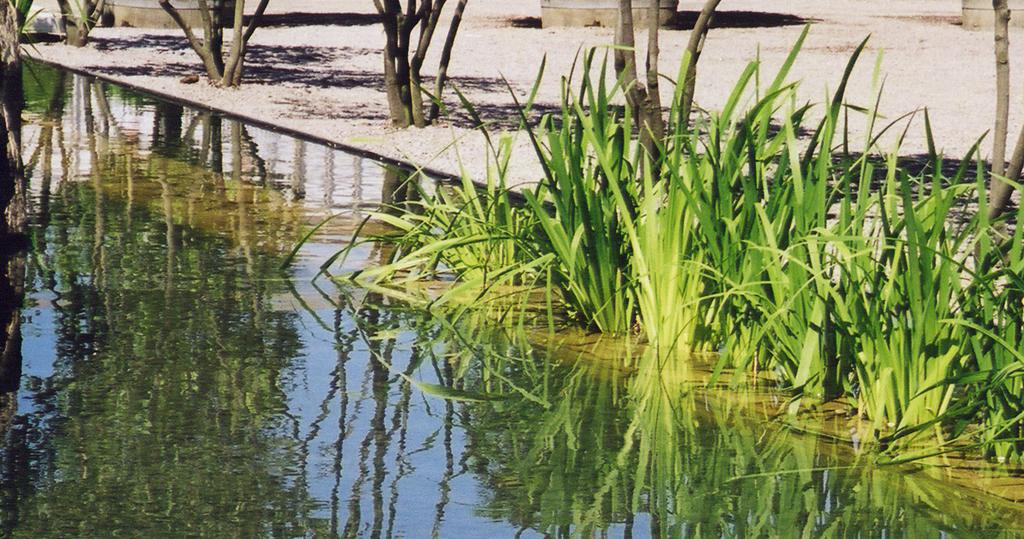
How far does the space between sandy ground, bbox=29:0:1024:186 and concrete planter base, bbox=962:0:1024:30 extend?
39 cm

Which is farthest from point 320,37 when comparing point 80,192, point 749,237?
point 749,237

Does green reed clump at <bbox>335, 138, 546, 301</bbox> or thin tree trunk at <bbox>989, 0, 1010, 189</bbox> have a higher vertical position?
thin tree trunk at <bbox>989, 0, 1010, 189</bbox>

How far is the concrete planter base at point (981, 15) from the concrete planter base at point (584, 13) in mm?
4921

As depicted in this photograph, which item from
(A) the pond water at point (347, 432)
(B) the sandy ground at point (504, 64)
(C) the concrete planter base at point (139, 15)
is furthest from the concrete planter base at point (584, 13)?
(A) the pond water at point (347, 432)

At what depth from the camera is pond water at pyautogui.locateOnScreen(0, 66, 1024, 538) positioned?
4.04 m

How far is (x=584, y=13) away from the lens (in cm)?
2669

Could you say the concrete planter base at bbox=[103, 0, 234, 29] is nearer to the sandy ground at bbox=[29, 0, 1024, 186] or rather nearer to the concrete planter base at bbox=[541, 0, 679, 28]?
the sandy ground at bbox=[29, 0, 1024, 186]

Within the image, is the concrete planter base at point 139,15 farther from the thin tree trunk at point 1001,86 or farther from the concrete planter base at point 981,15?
the thin tree trunk at point 1001,86

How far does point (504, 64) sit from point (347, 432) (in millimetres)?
16394

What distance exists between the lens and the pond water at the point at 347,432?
4.04 m

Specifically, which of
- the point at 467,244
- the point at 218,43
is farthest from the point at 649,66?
the point at 218,43

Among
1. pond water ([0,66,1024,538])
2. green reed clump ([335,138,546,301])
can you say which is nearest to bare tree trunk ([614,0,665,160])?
green reed clump ([335,138,546,301])

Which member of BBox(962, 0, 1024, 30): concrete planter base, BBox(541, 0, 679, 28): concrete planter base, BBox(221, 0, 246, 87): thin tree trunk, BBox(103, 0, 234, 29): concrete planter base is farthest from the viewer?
BBox(541, 0, 679, 28): concrete planter base

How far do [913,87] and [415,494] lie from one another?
14.8 meters
